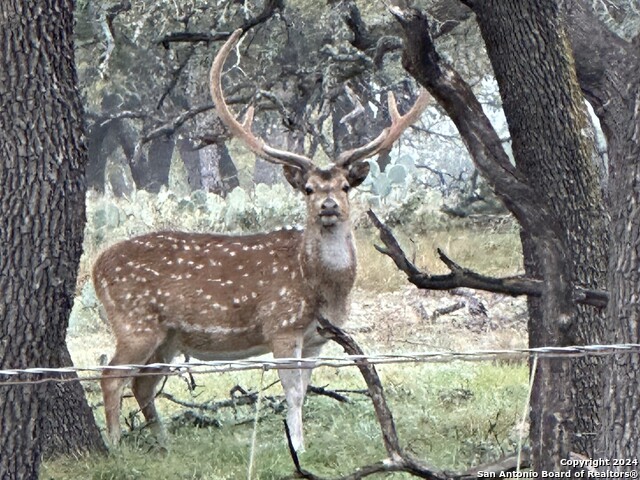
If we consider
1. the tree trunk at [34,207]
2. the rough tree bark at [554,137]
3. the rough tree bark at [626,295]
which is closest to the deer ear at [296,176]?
the rough tree bark at [554,137]

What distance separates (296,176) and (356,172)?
425 mm

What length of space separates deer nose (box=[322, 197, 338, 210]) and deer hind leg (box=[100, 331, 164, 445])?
1.40 metres

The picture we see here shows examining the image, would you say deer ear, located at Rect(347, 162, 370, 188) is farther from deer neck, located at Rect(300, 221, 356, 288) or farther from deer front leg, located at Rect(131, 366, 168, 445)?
deer front leg, located at Rect(131, 366, 168, 445)

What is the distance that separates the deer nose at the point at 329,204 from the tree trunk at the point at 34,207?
3027 mm

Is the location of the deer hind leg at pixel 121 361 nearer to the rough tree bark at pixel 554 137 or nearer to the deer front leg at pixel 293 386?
the deer front leg at pixel 293 386

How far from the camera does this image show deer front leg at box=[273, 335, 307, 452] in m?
8.30

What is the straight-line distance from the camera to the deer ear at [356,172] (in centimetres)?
912

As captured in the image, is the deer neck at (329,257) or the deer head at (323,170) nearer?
the deer head at (323,170)

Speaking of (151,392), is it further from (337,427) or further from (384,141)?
(384,141)

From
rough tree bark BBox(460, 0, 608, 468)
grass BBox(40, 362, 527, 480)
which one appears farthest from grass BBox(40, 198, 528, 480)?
rough tree bark BBox(460, 0, 608, 468)

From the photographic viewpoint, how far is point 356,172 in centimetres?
917

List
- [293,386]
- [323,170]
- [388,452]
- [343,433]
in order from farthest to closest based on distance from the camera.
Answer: [323,170] → [293,386] → [343,433] → [388,452]

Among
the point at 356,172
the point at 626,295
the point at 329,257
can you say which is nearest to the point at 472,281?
the point at 626,295

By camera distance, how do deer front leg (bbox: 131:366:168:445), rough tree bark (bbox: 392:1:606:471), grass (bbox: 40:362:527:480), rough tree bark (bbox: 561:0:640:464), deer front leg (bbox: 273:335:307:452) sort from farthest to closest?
1. deer front leg (bbox: 131:366:168:445)
2. deer front leg (bbox: 273:335:307:452)
3. grass (bbox: 40:362:527:480)
4. rough tree bark (bbox: 392:1:606:471)
5. rough tree bark (bbox: 561:0:640:464)
